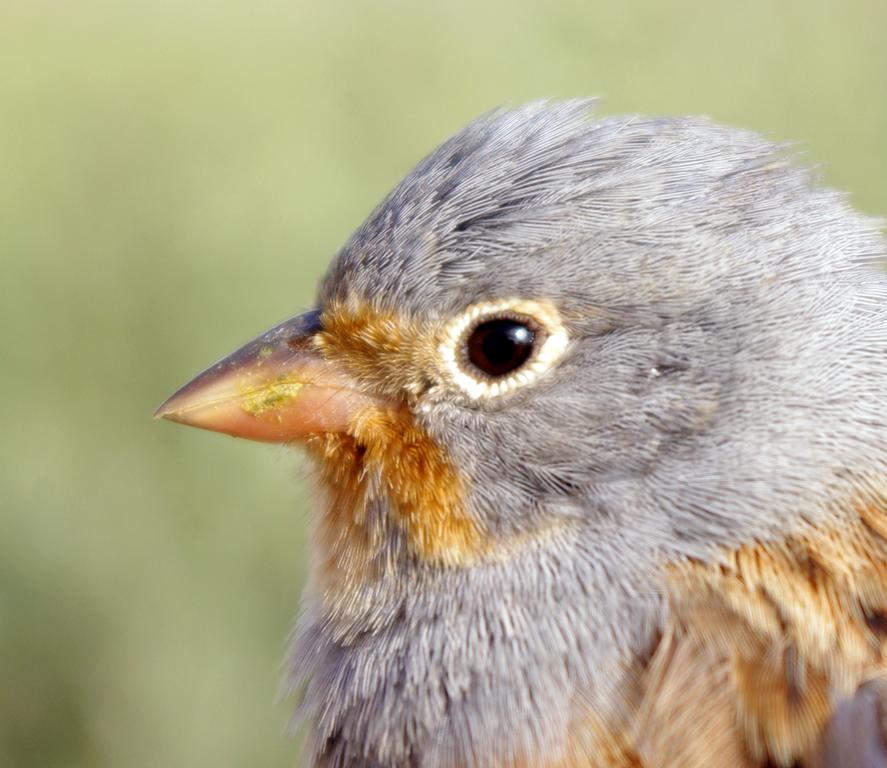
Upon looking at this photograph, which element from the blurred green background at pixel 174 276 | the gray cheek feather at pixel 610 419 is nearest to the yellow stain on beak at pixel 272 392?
the gray cheek feather at pixel 610 419

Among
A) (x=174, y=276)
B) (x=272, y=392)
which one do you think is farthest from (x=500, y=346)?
(x=174, y=276)

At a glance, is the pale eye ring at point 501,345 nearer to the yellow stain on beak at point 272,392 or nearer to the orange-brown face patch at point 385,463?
the orange-brown face patch at point 385,463

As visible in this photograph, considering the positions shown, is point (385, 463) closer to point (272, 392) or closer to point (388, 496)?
point (388, 496)

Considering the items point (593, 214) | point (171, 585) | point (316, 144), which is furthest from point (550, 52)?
point (593, 214)

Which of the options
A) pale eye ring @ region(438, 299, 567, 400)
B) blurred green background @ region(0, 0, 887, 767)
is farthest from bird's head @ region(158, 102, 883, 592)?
blurred green background @ region(0, 0, 887, 767)

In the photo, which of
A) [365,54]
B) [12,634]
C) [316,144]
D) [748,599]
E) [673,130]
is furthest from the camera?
[365,54]

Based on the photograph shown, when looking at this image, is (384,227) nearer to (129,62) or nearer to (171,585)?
(171,585)

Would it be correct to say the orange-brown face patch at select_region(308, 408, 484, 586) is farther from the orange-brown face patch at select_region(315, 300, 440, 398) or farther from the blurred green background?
the blurred green background
